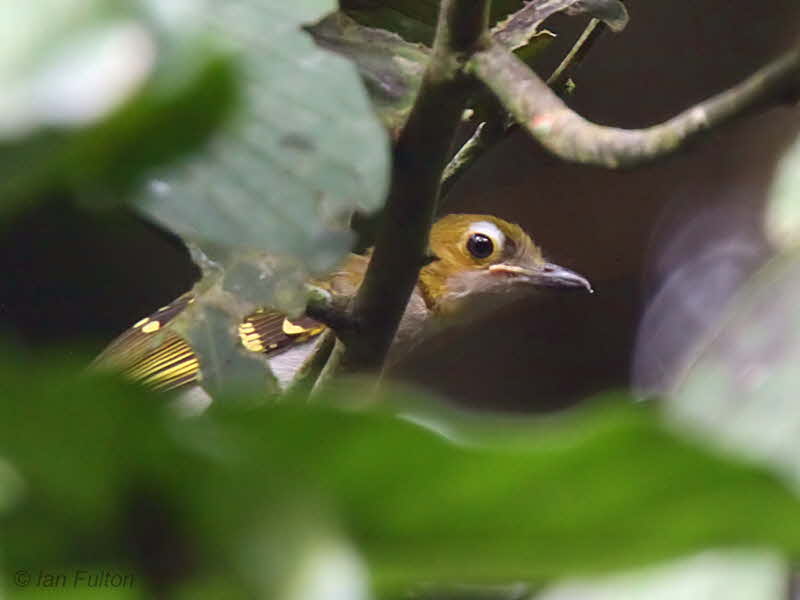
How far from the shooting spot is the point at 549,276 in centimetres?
336

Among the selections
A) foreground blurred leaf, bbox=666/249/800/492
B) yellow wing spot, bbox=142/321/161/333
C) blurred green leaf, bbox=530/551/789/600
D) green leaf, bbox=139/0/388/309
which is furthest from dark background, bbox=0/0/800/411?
blurred green leaf, bbox=530/551/789/600

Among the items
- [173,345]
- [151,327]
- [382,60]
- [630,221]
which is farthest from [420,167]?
[630,221]

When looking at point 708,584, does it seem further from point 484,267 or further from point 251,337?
point 484,267

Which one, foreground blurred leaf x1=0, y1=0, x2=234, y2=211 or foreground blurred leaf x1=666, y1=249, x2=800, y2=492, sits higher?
foreground blurred leaf x1=0, y1=0, x2=234, y2=211

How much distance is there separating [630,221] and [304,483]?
4252mm

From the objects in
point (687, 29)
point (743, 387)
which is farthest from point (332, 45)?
point (687, 29)

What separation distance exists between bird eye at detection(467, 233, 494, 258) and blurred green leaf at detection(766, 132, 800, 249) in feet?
9.32

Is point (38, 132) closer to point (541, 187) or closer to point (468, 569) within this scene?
point (468, 569)

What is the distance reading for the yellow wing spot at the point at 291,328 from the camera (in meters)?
3.15

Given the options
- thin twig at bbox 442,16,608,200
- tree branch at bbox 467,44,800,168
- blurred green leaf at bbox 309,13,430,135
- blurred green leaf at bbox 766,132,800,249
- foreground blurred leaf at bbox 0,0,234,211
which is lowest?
thin twig at bbox 442,16,608,200

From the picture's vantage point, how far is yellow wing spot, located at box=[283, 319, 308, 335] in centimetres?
315

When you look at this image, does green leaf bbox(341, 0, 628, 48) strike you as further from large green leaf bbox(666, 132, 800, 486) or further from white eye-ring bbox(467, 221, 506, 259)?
white eye-ring bbox(467, 221, 506, 259)

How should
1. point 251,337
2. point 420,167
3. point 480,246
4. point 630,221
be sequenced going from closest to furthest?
point 420,167
point 251,337
point 480,246
point 630,221
